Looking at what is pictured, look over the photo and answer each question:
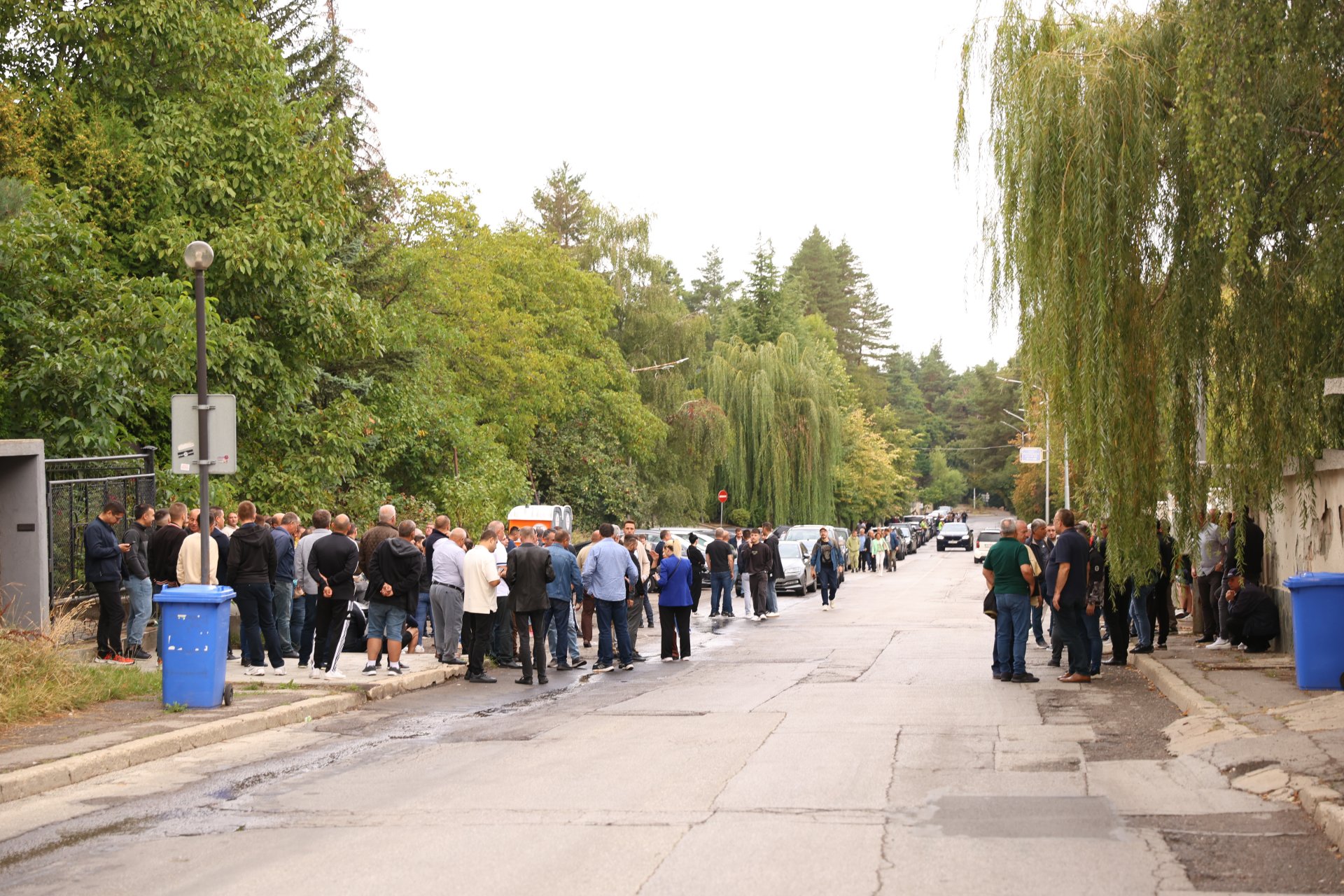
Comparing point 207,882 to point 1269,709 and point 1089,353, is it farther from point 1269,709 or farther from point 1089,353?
point 1089,353

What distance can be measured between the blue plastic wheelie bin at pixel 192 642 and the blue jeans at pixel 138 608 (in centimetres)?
328

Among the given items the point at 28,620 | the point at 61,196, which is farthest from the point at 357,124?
the point at 28,620

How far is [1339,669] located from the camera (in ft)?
38.1

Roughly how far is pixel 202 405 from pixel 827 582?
1911cm

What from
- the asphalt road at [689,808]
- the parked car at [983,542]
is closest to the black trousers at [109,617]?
the asphalt road at [689,808]

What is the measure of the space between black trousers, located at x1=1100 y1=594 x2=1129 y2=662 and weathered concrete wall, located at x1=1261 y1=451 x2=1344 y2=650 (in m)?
1.78

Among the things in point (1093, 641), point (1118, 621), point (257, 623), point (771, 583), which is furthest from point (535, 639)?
point (771, 583)

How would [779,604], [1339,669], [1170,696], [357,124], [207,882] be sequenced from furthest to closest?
1. [357,124]
2. [779,604]
3. [1170,696]
4. [1339,669]
5. [207,882]

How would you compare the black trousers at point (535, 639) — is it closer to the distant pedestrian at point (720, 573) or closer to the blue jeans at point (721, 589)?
the distant pedestrian at point (720, 573)

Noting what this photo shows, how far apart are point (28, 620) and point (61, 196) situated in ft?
29.2

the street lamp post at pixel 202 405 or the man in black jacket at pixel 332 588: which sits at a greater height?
the street lamp post at pixel 202 405

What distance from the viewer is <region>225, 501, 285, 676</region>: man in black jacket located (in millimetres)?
13539

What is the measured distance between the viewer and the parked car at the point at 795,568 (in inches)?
1373

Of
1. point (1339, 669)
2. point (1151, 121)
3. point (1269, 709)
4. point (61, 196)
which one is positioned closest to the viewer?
point (1269, 709)
